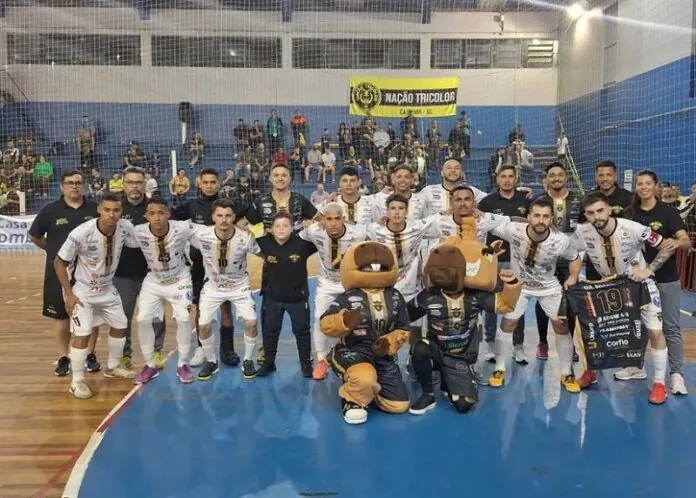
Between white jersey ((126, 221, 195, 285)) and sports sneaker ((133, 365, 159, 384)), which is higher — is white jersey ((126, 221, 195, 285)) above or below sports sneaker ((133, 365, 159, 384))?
above

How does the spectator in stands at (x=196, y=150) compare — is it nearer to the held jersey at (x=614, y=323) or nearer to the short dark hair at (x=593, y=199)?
the short dark hair at (x=593, y=199)

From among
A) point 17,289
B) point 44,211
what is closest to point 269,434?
point 44,211

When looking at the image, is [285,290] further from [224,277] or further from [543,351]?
[543,351]

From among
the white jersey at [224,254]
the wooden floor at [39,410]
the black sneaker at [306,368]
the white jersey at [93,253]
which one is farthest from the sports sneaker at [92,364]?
the black sneaker at [306,368]

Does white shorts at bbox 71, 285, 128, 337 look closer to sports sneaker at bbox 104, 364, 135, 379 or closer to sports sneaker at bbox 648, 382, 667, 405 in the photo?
sports sneaker at bbox 104, 364, 135, 379

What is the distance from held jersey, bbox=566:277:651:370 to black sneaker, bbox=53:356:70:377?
4422 millimetres

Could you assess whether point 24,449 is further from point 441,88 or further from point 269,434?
point 441,88

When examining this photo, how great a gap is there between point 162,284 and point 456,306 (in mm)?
2472

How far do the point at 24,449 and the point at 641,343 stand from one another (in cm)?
449

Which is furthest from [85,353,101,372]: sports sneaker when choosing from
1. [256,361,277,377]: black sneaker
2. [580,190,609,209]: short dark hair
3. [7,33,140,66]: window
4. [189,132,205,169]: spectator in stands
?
[7,33,140,66]: window

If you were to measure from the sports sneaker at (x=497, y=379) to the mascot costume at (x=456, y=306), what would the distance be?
0.30 m

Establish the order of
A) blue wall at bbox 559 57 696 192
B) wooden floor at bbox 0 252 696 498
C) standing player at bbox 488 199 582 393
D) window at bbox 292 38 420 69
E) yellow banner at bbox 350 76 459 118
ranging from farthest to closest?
window at bbox 292 38 420 69
yellow banner at bbox 350 76 459 118
blue wall at bbox 559 57 696 192
standing player at bbox 488 199 582 393
wooden floor at bbox 0 252 696 498

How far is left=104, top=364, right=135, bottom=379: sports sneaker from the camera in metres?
5.24

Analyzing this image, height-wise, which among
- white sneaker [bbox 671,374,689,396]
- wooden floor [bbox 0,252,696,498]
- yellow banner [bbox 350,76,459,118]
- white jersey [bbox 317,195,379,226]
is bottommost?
wooden floor [bbox 0,252,696,498]
